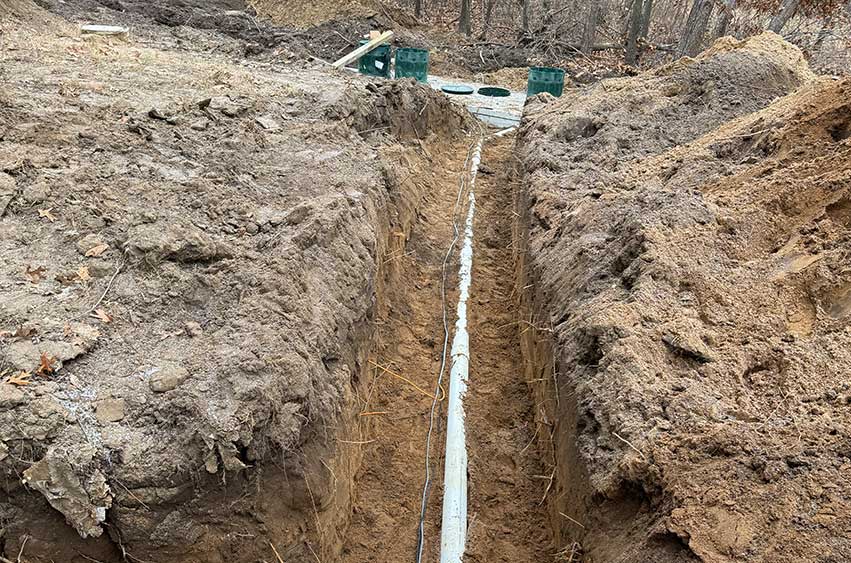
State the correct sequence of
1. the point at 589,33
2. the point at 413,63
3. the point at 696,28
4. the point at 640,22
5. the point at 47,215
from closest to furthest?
1. the point at 47,215
2. the point at 413,63
3. the point at 696,28
4. the point at 640,22
5. the point at 589,33

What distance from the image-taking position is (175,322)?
3.64 metres

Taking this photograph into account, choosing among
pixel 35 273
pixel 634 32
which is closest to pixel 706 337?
pixel 35 273

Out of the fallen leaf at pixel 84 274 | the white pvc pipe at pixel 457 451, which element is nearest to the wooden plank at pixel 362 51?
the white pvc pipe at pixel 457 451

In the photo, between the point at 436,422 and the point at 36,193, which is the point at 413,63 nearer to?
the point at 36,193

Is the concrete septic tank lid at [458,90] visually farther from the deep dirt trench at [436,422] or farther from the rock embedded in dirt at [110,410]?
the rock embedded in dirt at [110,410]

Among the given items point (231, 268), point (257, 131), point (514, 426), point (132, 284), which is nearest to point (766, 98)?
point (514, 426)

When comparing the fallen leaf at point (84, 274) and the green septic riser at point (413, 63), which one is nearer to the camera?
the fallen leaf at point (84, 274)

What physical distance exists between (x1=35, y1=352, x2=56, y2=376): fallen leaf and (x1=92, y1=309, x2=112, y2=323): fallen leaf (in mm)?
408

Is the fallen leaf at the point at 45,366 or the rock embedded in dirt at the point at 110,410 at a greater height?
the fallen leaf at the point at 45,366

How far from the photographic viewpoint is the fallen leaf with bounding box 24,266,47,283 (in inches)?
146

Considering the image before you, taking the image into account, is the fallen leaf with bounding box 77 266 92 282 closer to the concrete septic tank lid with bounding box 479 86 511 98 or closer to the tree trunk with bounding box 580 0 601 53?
the concrete septic tank lid with bounding box 479 86 511 98

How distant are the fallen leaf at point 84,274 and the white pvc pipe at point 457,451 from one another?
2.66m

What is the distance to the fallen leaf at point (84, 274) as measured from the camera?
3787 millimetres

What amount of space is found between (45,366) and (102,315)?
491 mm
